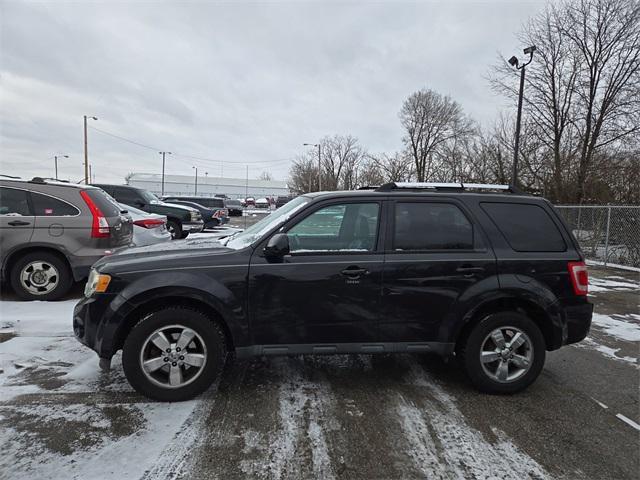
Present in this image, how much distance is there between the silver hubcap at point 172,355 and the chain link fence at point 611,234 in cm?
1192

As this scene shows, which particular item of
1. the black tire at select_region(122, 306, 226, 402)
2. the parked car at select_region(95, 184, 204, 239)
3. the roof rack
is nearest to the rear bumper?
the roof rack

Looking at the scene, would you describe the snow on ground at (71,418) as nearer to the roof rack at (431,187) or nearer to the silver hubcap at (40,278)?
the silver hubcap at (40,278)

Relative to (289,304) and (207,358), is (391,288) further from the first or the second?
(207,358)

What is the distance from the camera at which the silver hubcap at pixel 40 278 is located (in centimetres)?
573

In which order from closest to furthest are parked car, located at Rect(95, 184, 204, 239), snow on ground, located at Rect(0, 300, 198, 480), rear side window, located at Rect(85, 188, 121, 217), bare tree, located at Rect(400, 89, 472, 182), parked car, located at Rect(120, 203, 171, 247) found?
snow on ground, located at Rect(0, 300, 198, 480), rear side window, located at Rect(85, 188, 121, 217), parked car, located at Rect(120, 203, 171, 247), parked car, located at Rect(95, 184, 204, 239), bare tree, located at Rect(400, 89, 472, 182)

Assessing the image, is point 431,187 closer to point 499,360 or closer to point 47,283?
point 499,360

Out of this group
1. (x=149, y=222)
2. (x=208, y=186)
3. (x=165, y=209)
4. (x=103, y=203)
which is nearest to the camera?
(x=103, y=203)

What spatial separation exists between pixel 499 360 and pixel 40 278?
20.5ft

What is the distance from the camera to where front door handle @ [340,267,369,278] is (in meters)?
3.25

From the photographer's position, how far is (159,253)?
11.1 ft

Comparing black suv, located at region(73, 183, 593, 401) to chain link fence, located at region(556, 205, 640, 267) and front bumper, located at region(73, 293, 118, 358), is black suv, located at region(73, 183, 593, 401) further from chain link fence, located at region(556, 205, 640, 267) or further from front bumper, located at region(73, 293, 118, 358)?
chain link fence, located at region(556, 205, 640, 267)

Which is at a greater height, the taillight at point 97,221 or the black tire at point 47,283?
the taillight at point 97,221

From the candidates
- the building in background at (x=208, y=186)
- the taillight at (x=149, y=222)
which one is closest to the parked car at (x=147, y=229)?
the taillight at (x=149, y=222)

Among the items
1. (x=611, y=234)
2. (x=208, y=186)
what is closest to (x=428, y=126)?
(x=611, y=234)
